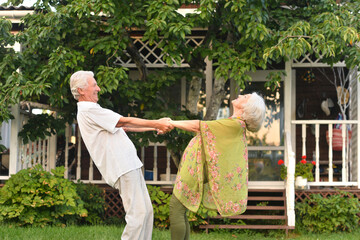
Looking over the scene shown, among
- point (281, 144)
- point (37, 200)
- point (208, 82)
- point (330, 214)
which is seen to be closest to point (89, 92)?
point (37, 200)

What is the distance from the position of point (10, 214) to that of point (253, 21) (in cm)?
432

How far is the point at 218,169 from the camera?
4.58m

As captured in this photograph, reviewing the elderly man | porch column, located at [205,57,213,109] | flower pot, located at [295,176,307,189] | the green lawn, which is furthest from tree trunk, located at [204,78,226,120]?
the elderly man

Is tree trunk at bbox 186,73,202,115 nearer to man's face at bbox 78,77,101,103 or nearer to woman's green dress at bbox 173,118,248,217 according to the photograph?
woman's green dress at bbox 173,118,248,217

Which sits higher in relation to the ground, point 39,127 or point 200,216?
point 39,127

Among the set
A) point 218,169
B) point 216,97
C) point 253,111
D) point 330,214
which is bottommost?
point 330,214

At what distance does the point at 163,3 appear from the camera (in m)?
7.34

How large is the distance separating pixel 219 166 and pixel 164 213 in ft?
12.8

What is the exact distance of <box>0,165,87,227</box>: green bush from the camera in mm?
7586

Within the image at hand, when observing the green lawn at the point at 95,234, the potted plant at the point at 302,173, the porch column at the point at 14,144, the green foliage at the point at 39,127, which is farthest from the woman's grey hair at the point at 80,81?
the potted plant at the point at 302,173

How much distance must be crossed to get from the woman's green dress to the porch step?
369 cm

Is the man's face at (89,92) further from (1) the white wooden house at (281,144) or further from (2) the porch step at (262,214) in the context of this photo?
(1) the white wooden house at (281,144)

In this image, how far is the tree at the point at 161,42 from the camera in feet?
23.9

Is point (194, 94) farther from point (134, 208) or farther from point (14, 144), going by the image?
point (134, 208)
